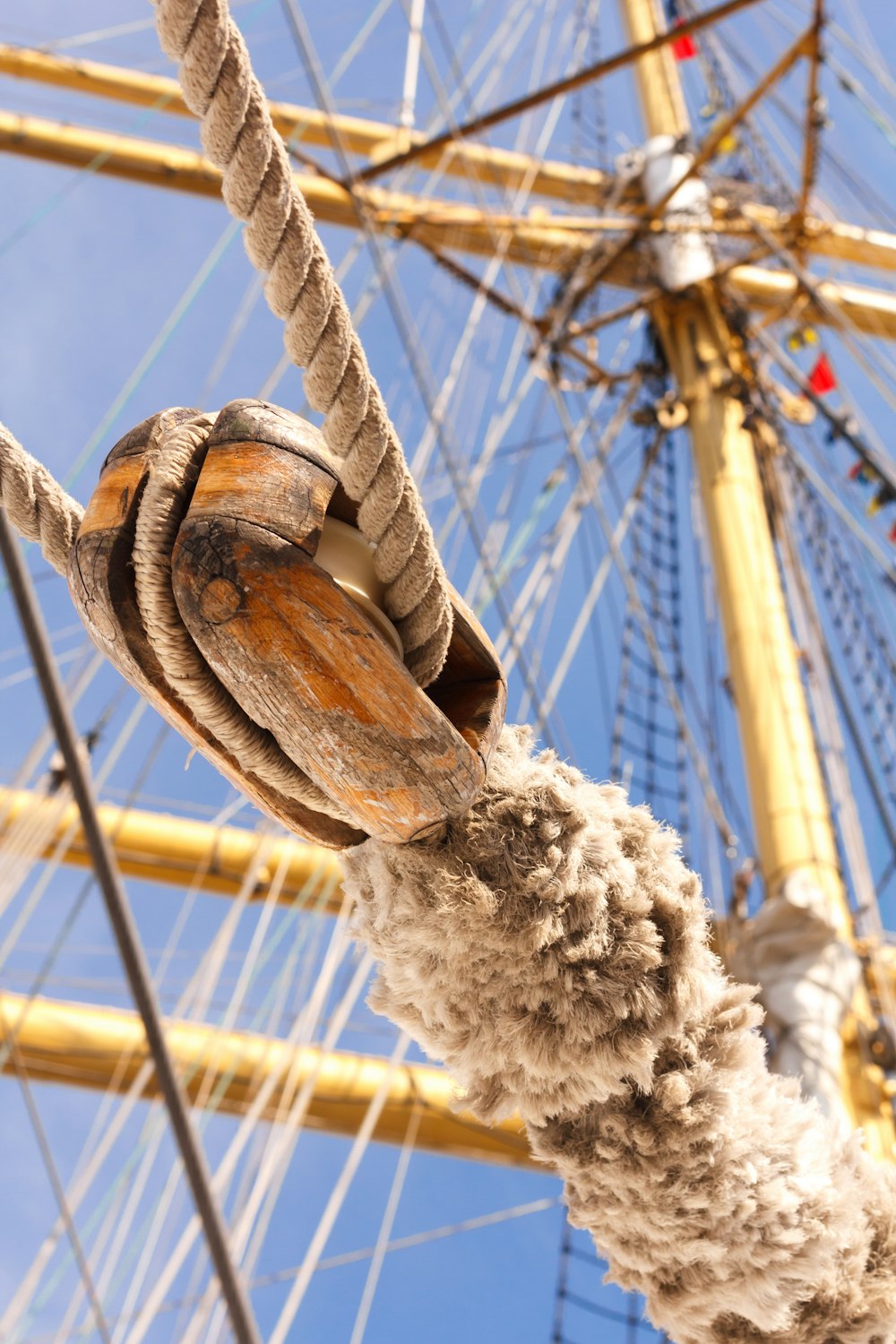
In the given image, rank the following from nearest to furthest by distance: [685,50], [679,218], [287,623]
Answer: [287,623], [679,218], [685,50]

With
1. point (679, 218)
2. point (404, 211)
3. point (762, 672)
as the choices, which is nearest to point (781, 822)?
point (762, 672)

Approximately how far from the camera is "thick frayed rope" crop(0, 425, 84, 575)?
77cm

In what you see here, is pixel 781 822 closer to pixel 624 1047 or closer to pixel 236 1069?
pixel 236 1069

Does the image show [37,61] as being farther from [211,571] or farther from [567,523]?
[211,571]

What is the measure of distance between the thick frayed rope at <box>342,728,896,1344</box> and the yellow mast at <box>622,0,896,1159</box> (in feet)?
7.95

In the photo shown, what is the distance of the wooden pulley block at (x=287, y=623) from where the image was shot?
626 mm

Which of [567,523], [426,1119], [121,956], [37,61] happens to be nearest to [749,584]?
[567,523]

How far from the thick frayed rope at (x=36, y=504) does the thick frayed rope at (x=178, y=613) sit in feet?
0.41

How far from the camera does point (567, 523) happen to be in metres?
5.21

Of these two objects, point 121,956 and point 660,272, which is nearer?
point 121,956

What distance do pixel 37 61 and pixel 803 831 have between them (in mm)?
5938

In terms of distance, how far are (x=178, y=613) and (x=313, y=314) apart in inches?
6.1

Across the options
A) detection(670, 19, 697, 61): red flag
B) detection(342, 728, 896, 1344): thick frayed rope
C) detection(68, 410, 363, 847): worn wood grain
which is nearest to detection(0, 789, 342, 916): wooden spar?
detection(342, 728, 896, 1344): thick frayed rope

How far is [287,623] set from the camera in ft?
2.06
